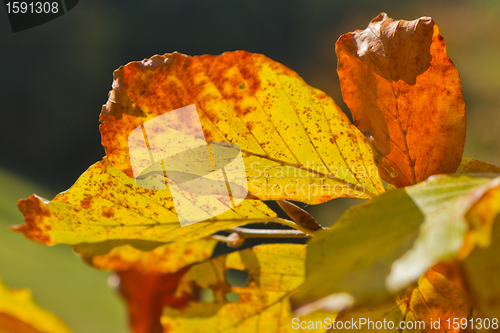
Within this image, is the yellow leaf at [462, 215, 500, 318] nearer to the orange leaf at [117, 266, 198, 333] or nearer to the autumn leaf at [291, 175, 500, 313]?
the autumn leaf at [291, 175, 500, 313]

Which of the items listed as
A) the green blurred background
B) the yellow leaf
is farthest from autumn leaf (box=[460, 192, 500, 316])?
the green blurred background

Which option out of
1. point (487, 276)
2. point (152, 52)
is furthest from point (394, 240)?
point (152, 52)

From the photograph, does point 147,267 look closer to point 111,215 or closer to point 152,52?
point 111,215

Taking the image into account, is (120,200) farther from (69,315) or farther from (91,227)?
(69,315)

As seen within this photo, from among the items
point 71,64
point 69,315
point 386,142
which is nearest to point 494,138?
point 386,142

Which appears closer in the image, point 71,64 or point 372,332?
point 372,332

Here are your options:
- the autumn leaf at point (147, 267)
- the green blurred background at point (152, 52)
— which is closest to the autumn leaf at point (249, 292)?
the autumn leaf at point (147, 267)

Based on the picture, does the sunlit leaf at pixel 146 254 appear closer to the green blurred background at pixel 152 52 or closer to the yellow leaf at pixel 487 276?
the yellow leaf at pixel 487 276
